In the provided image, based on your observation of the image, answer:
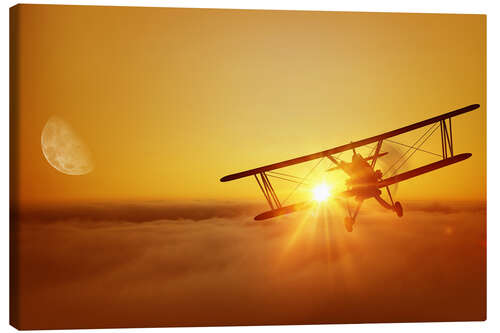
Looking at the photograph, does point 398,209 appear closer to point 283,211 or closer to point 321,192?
point 321,192

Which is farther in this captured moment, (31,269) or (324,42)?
(324,42)

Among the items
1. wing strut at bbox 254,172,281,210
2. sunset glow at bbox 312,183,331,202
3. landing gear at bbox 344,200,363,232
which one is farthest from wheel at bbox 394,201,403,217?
wing strut at bbox 254,172,281,210

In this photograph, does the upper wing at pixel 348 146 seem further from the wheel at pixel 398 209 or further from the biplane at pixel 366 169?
the wheel at pixel 398 209

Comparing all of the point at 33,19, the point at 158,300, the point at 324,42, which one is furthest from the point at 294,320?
the point at 33,19

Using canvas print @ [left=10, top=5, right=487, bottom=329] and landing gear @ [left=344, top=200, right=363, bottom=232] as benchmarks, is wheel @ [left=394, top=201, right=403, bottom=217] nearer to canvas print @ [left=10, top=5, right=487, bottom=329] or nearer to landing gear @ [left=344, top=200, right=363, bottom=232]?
canvas print @ [left=10, top=5, right=487, bottom=329]

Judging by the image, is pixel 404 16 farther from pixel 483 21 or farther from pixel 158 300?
pixel 158 300

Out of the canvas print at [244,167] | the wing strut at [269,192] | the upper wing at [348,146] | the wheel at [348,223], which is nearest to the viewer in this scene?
the canvas print at [244,167]

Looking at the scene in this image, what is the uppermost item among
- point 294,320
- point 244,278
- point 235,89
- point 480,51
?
point 480,51

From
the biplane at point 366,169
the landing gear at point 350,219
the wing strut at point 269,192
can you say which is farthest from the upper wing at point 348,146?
the landing gear at point 350,219

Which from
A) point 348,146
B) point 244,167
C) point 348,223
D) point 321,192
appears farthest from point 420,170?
point 244,167
